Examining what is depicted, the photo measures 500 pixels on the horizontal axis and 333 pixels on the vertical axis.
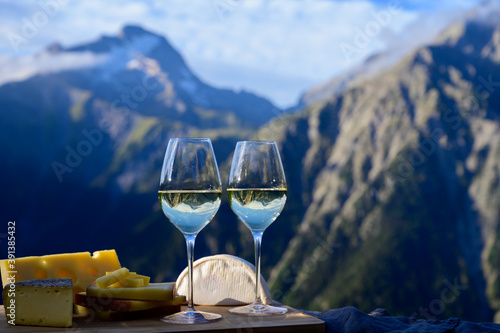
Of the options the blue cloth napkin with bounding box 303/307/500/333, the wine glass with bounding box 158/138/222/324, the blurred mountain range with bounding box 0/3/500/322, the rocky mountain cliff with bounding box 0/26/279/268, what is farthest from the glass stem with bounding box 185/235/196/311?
the rocky mountain cliff with bounding box 0/26/279/268

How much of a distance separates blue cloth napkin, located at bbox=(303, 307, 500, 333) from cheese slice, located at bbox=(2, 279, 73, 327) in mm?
1117

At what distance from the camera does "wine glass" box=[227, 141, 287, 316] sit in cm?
253

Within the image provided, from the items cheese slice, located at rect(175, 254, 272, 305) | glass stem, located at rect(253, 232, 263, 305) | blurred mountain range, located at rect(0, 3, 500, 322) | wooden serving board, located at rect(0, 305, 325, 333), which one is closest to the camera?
wooden serving board, located at rect(0, 305, 325, 333)

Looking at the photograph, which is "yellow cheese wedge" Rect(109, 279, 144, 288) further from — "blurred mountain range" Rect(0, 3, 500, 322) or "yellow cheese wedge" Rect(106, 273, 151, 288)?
"blurred mountain range" Rect(0, 3, 500, 322)

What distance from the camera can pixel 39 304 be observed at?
2.29 meters

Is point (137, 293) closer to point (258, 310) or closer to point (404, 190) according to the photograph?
point (258, 310)

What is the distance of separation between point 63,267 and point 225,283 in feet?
2.66

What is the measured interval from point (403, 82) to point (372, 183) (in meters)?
42.2

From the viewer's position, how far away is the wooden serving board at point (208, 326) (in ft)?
6.87

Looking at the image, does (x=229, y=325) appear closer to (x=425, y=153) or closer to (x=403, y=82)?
(x=425, y=153)

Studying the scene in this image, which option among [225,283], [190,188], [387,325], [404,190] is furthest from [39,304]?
[404,190]

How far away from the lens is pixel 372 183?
136m

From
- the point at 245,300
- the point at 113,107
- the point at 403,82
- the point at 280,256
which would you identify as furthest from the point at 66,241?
the point at 245,300

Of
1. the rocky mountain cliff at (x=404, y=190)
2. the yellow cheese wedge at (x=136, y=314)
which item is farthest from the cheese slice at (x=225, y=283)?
the rocky mountain cliff at (x=404, y=190)
